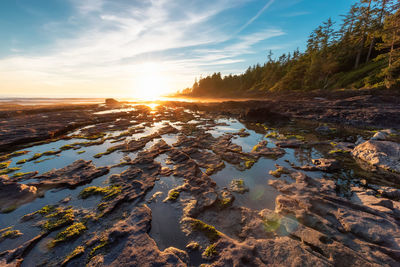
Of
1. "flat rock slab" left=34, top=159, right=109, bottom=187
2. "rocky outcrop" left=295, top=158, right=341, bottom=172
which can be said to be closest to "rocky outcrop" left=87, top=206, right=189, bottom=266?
"flat rock slab" left=34, top=159, right=109, bottom=187

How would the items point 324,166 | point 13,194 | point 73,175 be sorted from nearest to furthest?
point 13,194
point 73,175
point 324,166

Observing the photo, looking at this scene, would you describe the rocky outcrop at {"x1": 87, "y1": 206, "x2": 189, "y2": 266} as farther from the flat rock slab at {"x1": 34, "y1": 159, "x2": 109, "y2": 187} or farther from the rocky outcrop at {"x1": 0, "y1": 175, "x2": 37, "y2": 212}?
the rocky outcrop at {"x1": 0, "y1": 175, "x2": 37, "y2": 212}

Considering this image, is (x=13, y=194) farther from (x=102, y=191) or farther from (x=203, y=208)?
(x=203, y=208)

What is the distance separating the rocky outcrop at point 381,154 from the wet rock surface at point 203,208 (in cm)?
6

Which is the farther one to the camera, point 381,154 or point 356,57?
point 356,57

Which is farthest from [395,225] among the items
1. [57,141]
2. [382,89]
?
[382,89]

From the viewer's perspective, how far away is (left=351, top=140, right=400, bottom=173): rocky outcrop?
10820 mm

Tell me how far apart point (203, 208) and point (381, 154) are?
15.1m

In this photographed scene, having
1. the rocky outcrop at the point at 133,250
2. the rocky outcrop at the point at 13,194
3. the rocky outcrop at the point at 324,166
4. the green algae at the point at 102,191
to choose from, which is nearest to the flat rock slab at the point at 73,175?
the rocky outcrop at the point at 13,194

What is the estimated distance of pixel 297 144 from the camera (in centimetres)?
1639

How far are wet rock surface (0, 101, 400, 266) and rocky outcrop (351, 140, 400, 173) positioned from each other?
0.20 feet

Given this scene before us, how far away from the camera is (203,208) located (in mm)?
7688

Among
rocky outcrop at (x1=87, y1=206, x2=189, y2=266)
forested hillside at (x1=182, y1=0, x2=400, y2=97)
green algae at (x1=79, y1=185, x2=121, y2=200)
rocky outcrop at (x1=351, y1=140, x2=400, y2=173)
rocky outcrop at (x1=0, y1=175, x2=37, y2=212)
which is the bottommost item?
Result: rocky outcrop at (x1=87, y1=206, x2=189, y2=266)

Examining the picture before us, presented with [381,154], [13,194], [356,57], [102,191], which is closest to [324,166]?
[381,154]
